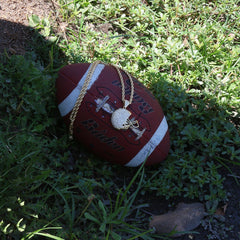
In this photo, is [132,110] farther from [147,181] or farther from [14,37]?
[14,37]

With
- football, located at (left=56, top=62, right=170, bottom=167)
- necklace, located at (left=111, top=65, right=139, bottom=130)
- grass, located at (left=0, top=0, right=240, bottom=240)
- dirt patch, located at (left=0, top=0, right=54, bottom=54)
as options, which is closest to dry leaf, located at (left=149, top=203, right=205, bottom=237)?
grass, located at (left=0, top=0, right=240, bottom=240)

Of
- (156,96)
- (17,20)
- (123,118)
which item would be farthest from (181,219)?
(17,20)

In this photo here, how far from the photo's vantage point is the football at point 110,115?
272 centimetres

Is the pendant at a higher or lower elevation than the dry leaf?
higher

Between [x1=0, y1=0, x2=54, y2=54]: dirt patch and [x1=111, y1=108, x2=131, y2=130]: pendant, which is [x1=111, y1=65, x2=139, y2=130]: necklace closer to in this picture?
[x1=111, y1=108, x2=131, y2=130]: pendant

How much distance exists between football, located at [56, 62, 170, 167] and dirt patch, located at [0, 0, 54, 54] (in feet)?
2.33

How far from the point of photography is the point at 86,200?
8.46 feet

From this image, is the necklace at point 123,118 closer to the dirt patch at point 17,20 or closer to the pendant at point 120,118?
the pendant at point 120,118

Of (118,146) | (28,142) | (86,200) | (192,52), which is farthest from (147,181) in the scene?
(192,52)

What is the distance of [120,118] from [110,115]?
0.31ft

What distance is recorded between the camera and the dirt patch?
323 cm

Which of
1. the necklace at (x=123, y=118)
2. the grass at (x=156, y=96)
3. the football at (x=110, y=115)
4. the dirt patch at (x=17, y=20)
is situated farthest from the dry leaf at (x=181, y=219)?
the dirt patch at (x=17, y=20)

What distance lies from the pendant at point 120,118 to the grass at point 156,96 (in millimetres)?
383

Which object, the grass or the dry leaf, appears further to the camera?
the dry leaf
